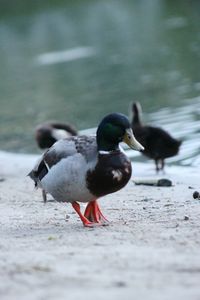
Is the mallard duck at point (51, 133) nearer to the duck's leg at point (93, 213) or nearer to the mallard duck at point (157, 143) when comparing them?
the mallard duck at point (157, 143)

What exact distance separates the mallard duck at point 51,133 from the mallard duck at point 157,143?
1002mm

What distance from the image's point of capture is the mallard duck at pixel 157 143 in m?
13.4

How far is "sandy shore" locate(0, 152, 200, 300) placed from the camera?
18.2 ft

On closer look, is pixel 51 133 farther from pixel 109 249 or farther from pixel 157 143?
pixel 109 249

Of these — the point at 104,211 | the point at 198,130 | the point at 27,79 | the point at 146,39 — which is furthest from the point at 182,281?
the point at 146,39

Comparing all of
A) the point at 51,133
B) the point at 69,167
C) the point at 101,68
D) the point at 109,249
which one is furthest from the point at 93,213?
the point at 101,68

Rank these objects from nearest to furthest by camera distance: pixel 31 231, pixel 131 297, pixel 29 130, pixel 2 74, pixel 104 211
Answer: pixel 131 297 < pixel 31 231 < pixel 104 211 < pixel 29 130 < pixel 2 74

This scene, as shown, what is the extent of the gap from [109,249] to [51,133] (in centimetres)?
808

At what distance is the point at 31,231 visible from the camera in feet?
27.3

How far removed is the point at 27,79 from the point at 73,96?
457 cm

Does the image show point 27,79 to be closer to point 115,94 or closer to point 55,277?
point 115,94

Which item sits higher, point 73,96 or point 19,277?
point 19,277

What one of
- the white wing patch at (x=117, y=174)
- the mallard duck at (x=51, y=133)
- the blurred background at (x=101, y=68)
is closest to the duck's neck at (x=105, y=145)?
the white wing patch at (x=117, y=174)

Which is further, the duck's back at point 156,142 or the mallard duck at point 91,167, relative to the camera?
the duck's back at point 156,142
